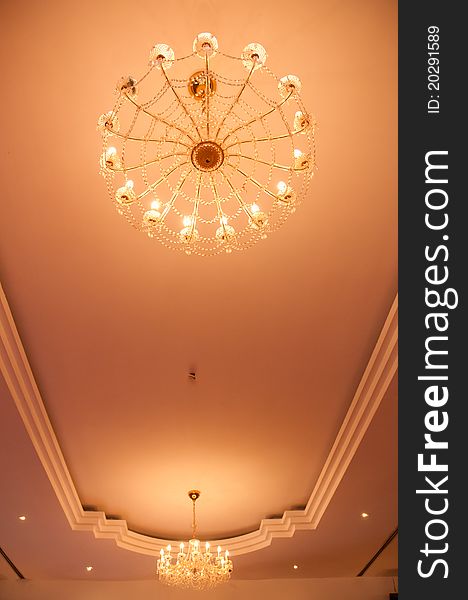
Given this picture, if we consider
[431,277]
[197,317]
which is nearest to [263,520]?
[197,317]

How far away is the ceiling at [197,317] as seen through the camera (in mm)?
3068

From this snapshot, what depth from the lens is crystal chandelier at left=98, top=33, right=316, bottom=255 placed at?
2.90 m

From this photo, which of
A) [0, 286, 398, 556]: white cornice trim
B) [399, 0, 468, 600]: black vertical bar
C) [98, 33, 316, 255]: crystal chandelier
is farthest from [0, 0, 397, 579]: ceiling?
[399, 0, 468, 600]: black vertical bar

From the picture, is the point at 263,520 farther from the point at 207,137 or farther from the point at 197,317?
the point at 207,137

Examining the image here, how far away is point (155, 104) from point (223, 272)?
1366 mm

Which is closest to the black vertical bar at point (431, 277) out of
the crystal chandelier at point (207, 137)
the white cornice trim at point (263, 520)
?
the crystal chandelier at point (207, 137)

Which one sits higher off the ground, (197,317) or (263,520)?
(197,317)

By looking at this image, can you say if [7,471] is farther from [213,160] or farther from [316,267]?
[213,160]

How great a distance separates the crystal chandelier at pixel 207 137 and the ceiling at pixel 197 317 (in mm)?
128

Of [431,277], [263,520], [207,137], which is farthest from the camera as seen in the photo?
[263,520]

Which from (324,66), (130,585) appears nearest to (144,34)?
(324,66)

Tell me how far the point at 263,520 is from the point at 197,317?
13.6ft

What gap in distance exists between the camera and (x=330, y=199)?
385 centimetres

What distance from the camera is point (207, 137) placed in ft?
9.91
